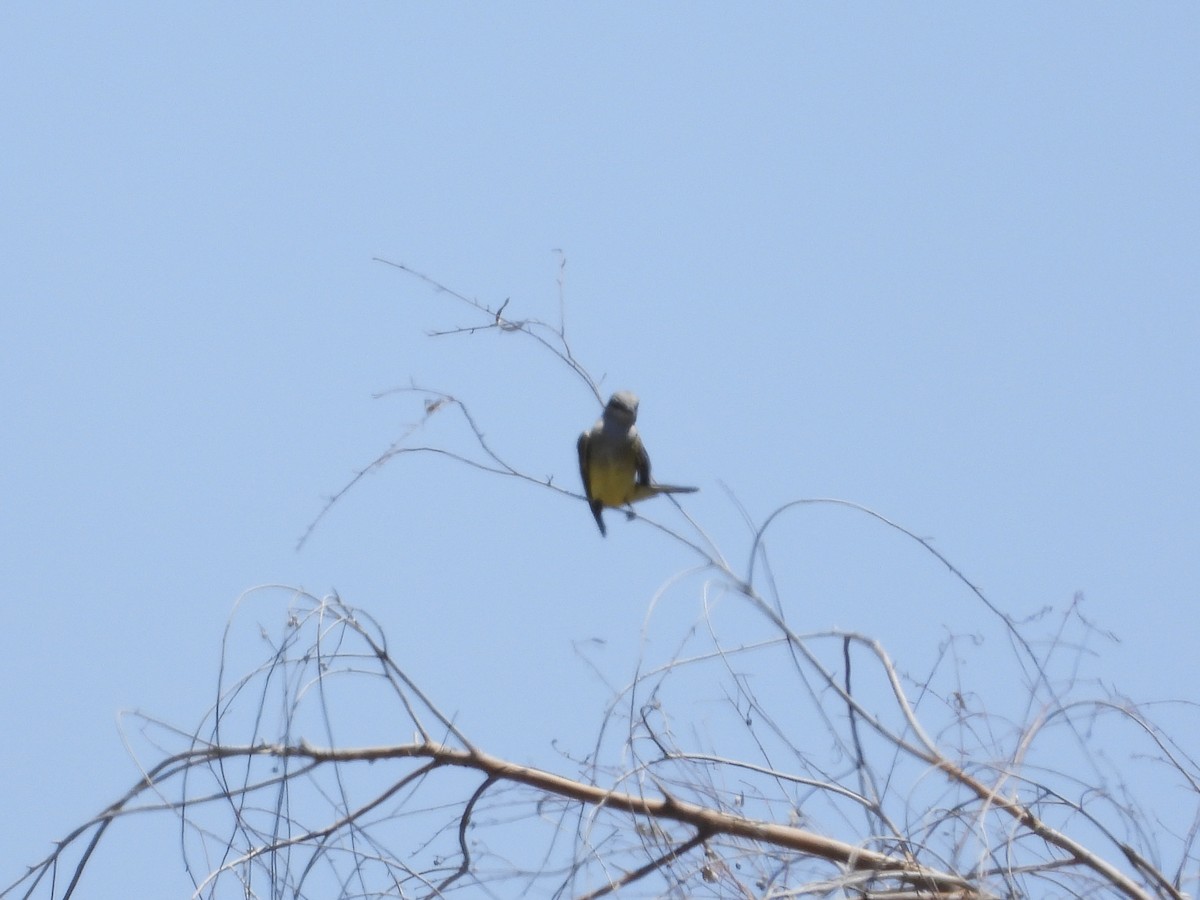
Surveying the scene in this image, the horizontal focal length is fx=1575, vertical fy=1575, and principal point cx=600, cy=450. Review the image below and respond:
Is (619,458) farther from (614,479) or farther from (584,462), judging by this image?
(584,462)

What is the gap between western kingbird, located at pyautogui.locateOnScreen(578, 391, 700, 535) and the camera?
31.3 ft

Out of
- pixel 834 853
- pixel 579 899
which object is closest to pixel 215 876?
pixel 579 899

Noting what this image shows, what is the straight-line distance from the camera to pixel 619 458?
9562mm

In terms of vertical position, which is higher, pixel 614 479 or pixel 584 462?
pixel 584 462

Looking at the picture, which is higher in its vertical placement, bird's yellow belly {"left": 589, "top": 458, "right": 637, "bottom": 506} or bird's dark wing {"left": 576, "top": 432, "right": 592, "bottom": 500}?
bird's dark wing {"left": 576, "top": 432, "right": 592, "bottom": 500}

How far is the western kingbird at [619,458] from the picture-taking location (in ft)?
31.3

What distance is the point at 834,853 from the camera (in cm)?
416

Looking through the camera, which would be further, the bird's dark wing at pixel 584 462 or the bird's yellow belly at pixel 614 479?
the bird's dark wing at pixel 584 462

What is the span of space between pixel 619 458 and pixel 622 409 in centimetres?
30

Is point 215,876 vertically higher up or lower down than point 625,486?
lower down

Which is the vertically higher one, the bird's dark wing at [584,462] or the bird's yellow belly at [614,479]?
the bird's dark wing at [584,462]

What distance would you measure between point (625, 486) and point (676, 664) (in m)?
5.41

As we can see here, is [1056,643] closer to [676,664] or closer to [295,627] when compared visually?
[676,664]

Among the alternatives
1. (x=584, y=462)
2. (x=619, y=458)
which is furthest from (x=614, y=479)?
(x=584, y=462)
